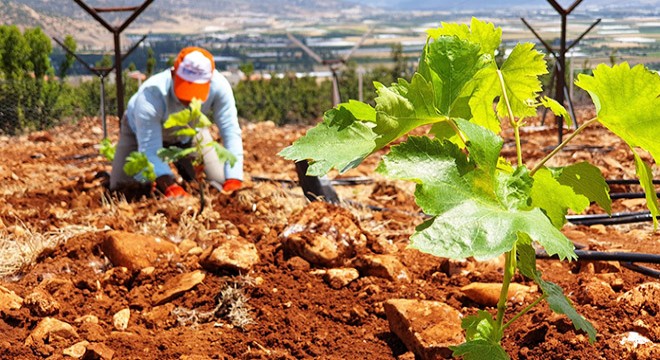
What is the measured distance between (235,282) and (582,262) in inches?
40.3

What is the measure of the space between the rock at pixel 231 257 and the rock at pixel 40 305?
48cm

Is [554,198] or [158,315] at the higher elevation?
[554,198]

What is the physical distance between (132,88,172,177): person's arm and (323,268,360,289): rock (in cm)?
248

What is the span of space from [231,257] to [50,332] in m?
0.62

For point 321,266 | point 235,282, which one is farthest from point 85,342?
point 321,266

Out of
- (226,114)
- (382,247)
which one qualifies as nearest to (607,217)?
(382,247)

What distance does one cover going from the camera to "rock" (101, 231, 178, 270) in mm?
2668

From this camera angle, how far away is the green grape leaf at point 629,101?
3.41ft

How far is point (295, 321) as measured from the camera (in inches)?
84.0

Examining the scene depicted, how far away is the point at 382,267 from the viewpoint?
7.82ft

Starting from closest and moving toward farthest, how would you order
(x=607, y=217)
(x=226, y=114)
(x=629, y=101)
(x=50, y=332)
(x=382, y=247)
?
1. (x=629, y=101)
2. (x=50, y=332)
3. (x=382, y=247)
4. (x=607, y=217)
5. (x=226, y=114)

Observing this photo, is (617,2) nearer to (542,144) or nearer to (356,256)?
(542,144)

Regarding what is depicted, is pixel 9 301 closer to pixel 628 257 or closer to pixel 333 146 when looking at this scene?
pixel 333 146

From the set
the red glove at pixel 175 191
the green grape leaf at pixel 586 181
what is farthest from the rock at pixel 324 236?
the red glove at pixel 175 191
